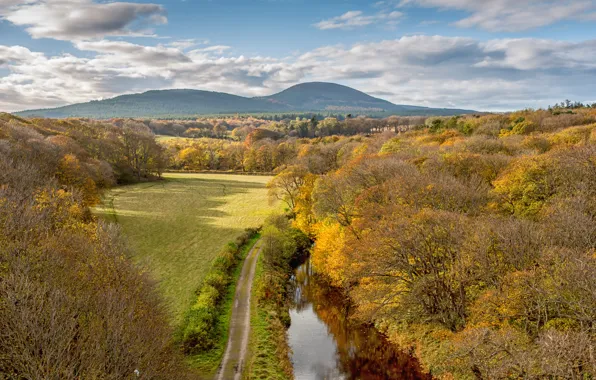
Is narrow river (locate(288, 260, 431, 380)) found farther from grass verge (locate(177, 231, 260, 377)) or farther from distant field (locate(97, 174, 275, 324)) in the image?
distant field (locate(97, 174, 275, 324))

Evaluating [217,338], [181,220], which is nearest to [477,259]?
[217,338]

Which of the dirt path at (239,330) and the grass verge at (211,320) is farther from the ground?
the grass verge at (211,320)

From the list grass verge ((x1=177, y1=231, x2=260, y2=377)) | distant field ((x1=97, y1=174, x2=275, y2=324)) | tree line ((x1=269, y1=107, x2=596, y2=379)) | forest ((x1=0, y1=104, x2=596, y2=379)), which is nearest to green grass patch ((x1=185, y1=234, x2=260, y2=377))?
grass verge ((x1=177, y1=231, x2=260, y2=377))

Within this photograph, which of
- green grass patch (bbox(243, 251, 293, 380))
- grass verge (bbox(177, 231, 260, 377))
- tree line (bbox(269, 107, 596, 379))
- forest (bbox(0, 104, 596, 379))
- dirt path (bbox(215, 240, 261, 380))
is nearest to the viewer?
forest (bbox(0, 104, 596, 379))

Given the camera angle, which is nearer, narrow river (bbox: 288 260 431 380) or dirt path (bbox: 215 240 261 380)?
dirt path (bbox: 215 240 261 380)

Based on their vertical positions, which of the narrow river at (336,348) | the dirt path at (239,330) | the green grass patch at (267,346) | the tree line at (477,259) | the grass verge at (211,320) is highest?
the tree line at (477,259)

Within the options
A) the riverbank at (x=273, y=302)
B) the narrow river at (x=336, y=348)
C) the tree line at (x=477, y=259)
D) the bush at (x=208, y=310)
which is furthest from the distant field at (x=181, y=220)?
the tree line at (x=477, y=259)

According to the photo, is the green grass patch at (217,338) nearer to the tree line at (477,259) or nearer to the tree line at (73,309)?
the tree line at (73,309)

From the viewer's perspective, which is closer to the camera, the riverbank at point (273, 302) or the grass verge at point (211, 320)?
the riverbank at point (273, 302)
